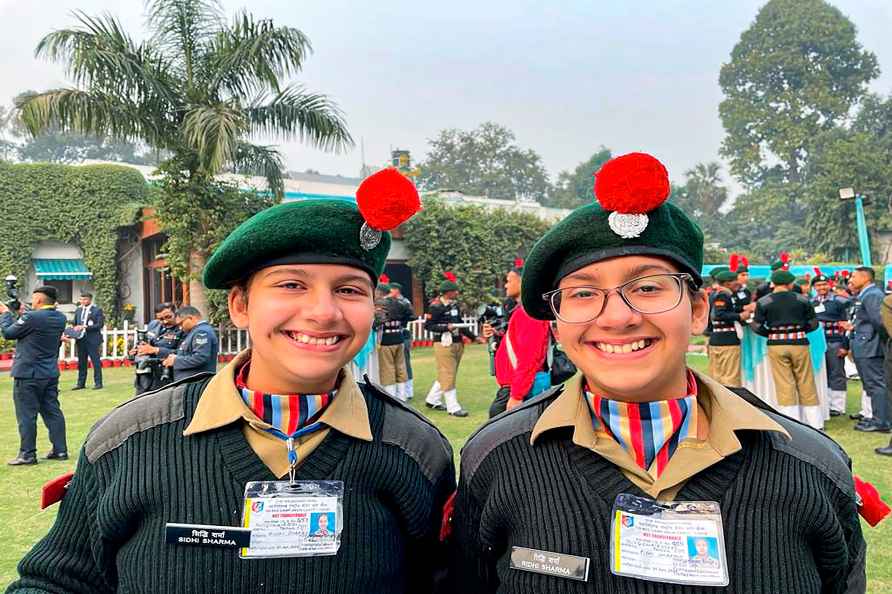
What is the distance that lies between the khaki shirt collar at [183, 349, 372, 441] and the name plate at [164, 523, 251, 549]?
238 millimetres

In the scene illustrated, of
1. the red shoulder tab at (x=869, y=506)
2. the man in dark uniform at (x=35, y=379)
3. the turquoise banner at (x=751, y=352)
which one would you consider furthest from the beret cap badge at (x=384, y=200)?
the turquoise banner at (x=751, y=352)

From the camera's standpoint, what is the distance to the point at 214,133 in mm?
11023

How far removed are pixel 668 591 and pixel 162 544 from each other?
1.21m

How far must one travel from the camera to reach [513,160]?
193 feet

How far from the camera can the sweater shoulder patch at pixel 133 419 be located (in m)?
1.76

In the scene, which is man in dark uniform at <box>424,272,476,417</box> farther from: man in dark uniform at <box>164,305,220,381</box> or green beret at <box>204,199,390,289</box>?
green beret at <box>204,199,390,289</box>

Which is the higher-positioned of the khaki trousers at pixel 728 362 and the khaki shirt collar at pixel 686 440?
the khaki shirt collar at pixel 686 440

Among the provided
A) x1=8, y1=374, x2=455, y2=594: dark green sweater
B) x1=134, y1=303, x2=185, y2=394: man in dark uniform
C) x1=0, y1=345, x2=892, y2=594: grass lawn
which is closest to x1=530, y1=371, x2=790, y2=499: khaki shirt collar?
x1=8, y1=374, x2=455, y2=594: dark green sweater

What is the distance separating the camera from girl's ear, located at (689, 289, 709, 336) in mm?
1781

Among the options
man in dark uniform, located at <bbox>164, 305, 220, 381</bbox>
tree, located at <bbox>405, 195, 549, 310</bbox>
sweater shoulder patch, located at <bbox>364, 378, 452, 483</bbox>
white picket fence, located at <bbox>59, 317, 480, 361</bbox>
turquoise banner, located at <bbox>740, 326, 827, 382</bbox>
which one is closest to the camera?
sweater shoulder patch, located at <bbox>364, 378, 452, 483</bbox>

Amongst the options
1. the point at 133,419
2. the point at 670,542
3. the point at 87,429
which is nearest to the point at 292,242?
the point at 133,419

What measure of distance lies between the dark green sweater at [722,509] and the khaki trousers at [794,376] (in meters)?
6.68

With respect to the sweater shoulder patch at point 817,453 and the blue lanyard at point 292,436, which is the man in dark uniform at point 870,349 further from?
the blue lanyard at point 292,436

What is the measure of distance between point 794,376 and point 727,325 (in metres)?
1.21
